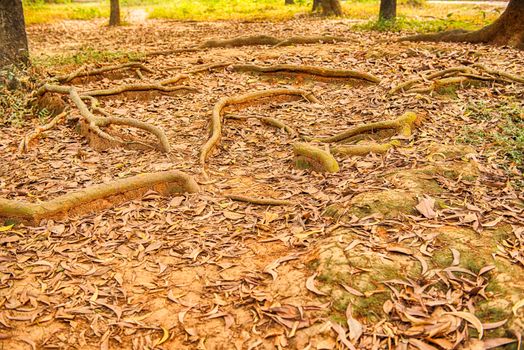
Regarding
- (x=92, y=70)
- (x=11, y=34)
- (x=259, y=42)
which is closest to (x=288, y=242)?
(x=92, y=70)

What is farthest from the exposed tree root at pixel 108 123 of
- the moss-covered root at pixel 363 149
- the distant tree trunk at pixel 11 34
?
the moss-covered root at pixel 363 149

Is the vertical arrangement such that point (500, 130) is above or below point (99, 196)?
above

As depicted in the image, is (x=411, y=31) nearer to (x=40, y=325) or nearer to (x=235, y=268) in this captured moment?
(x=235, y=268)

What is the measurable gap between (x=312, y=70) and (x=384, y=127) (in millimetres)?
3483

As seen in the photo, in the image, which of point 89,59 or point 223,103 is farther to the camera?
point 89,59

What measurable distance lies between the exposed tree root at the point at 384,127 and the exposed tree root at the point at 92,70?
5217 mm

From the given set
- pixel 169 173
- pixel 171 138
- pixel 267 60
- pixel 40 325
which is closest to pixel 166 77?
pixel 267 60

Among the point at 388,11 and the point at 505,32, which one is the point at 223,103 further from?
the point at 388,11

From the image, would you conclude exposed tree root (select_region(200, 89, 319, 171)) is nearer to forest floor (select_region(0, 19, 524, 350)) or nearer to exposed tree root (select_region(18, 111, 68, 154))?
forest floor (select_region(0, 19, 524, 350))

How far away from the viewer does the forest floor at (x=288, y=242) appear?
318 centimetres

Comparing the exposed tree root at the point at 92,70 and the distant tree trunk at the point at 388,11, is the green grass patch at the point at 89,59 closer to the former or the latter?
the exposed tree root at the point at 92,70

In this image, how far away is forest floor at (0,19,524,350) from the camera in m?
3.18

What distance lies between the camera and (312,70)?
9.22 metres

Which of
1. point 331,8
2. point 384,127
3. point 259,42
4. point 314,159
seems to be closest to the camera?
point 314,159
